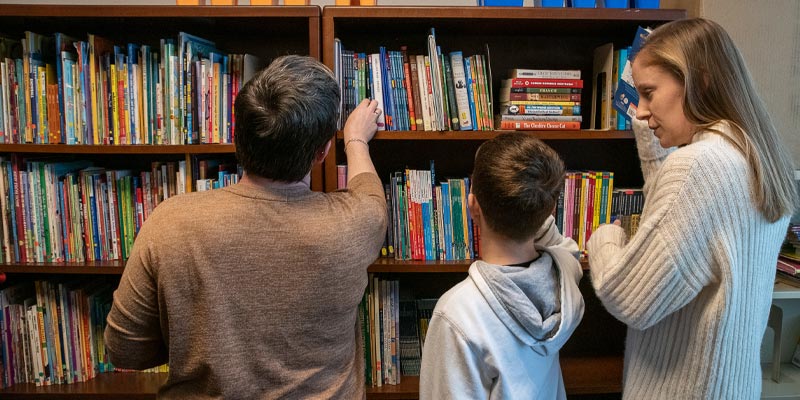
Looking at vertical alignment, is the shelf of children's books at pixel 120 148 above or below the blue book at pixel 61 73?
below

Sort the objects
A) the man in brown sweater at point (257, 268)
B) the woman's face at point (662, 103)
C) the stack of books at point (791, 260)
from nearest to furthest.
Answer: the man in brown sweater at point (257, 268)
the woman's face at point (662, 103)
the stack of books at point (791, 260)

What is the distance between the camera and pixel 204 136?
1.54m

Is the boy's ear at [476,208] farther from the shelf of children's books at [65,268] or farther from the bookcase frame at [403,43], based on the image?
the shelf of children's books at [65,268]

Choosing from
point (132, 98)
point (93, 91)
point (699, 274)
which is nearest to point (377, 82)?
point (132, 98)

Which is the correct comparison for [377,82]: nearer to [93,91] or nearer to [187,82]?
[187,82]

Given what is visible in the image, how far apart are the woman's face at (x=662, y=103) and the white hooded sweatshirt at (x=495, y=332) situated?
0.39m

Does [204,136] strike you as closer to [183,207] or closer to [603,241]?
[183,207]

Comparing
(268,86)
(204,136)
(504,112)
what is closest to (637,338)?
(504,112)

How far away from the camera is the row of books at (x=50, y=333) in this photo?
1.61 m

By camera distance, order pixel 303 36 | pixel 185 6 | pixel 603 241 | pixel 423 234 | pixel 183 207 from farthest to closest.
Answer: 1. pixel 303 36
2. pixel 423 234
3. pixel 185 6
4. pixel 603 241
5. pixel 183 207

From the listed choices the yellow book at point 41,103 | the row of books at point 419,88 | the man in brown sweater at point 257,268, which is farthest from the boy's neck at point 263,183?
the yellow book at point 41,103

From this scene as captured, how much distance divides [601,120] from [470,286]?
88 cm

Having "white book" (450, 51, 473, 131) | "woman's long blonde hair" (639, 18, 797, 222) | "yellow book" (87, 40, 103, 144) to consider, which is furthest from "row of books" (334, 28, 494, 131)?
"yellow book" (87, 40, 103, 144)

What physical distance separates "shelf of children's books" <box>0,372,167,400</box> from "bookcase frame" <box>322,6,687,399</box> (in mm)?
679
